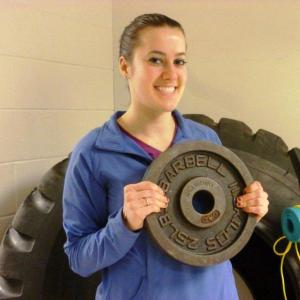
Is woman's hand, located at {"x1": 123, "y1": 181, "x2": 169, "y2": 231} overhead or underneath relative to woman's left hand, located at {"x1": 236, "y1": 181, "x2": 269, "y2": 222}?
overhead

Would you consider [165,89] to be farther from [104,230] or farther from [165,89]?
[104,230]

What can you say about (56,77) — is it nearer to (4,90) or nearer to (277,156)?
(4,90)

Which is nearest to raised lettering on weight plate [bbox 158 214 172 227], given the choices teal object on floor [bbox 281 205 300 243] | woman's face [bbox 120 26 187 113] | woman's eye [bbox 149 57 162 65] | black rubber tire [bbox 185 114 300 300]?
woman's face [bbox 120 26 187 113]

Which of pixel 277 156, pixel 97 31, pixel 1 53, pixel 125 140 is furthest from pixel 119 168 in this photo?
pixel 97 31

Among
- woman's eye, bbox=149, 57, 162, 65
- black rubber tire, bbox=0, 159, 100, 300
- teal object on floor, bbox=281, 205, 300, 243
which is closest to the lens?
woman's eye, bbox=149, 57, 162, 65

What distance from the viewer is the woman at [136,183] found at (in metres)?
0.86

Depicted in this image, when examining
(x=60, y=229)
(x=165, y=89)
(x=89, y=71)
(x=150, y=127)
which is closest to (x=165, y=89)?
(x=165, y=89)

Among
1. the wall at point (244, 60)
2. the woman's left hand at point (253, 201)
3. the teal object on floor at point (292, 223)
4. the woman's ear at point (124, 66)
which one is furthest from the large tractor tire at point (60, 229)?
the woman's ear at point (124, 66)

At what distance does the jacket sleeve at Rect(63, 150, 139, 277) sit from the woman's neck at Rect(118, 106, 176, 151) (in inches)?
5.8

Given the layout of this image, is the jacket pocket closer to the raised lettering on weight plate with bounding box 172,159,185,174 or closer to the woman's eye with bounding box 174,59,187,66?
the raised lettering on weight plate with bounding box 172,159,185,174

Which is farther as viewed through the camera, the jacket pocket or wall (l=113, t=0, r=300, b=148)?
wall (l=113, t=0, r=300, b=148)

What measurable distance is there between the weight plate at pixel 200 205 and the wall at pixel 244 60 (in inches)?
34.7

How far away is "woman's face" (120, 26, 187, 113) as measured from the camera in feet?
2.86

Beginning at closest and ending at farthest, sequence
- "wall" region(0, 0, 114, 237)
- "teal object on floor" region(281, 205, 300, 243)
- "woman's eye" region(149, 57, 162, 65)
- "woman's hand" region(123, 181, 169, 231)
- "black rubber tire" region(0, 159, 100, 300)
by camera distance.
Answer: "woman's hand" region(123, 181, 169, 231)
"woman's eye" region(149, 57, 162, 65)
"teal object on floor" region(281, 205, 300, 243)
"black rubber tire" region(0, 159, 100, 300)
"wall" region(0, 0, 114, 237)
